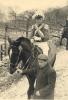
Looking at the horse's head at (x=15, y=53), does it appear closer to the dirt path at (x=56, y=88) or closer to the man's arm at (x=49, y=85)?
the man's arm at (x=49, y=85)

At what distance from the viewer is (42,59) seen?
30.7 ft

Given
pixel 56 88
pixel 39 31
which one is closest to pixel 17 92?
pixel 56 88

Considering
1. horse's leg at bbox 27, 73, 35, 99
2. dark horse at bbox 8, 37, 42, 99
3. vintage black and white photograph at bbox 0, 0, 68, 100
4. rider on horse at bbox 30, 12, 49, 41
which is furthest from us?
rider on horse at bbox 30, 12, 49, 41

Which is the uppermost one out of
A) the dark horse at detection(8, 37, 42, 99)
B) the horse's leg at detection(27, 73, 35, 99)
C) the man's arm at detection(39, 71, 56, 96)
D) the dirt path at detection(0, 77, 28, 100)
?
the dark horse at detection(8, 37, 42, 99)

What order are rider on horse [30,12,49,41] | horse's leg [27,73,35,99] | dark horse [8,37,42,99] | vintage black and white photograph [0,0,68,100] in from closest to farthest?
1. vintage black and white photograph [0,0,68,100]
2. dark horse [8,37,42,99]
3. horse's leg [27,73,35,99]
4. rider on horse [30,12,49,41]

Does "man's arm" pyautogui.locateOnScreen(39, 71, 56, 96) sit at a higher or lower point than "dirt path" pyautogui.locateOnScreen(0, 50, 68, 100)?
higher

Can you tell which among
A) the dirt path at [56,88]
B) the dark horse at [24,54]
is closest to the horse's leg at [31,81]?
the dark horse at [24,54]

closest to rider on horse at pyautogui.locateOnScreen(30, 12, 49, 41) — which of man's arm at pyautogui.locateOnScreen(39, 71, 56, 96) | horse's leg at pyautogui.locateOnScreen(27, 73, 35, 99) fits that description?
horse's leg at pyautogui.locateOnScreen(27, 73, 35, 99)

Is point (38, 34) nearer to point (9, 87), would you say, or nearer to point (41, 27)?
point (41, 27)

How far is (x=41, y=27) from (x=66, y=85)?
170cm

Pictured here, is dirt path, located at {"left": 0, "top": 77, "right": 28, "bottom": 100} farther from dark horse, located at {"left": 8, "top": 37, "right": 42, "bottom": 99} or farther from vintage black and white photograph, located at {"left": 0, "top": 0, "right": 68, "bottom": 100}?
dark horse, located at {"left": 8, "top": 37, "right": 42, "bottom": 99}

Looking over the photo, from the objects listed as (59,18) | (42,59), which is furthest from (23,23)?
(42,59)

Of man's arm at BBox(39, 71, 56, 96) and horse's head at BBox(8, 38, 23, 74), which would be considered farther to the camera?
horse's head at BBox(8, 38, 23, 74)

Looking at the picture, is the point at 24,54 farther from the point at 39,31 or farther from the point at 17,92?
the point at 17,92
